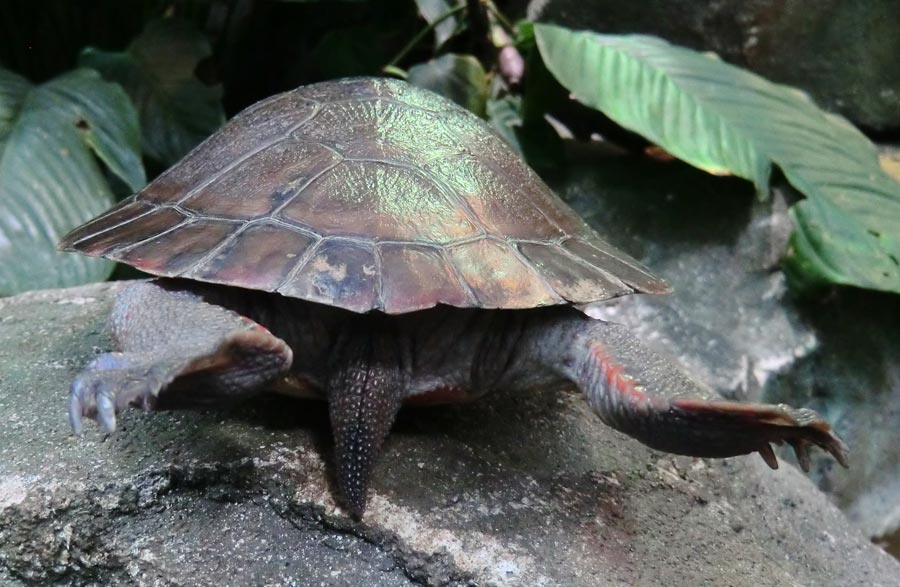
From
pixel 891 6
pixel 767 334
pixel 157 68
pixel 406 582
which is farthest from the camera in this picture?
pixel 891 6

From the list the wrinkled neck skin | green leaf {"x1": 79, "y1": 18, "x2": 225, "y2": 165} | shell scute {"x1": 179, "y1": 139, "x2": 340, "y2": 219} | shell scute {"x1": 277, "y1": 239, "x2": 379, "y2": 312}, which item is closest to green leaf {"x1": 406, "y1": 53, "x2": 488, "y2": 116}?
green leaf {"x1": 79, "y1": 18, "x2": 225, "y2": 165}

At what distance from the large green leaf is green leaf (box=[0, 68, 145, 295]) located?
51.4 inches

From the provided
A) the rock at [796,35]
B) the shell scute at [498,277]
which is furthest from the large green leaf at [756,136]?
the shell scute at [498,277]

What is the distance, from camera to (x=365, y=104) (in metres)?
1.32

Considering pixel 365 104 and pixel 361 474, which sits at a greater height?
pixel 365 104

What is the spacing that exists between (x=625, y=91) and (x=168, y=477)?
1734 millimetres

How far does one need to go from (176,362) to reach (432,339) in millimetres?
427

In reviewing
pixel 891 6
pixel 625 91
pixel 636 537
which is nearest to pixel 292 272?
pixel 636 537

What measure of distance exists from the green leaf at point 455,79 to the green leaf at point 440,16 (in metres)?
0.17

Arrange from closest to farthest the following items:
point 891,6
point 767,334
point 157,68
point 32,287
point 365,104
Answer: point 365,104 < point 32,287 < point 767,334 < point 157,68 < point 891,6

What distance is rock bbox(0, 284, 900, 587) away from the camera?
0.98m

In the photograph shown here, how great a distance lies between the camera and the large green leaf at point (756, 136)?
2074 millimetres

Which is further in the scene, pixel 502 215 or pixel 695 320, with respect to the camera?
pixel 695 320

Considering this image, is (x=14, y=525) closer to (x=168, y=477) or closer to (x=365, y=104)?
(x=168, y=477)
